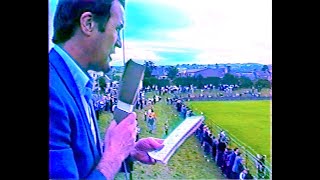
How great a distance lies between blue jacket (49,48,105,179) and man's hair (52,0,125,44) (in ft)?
0.70

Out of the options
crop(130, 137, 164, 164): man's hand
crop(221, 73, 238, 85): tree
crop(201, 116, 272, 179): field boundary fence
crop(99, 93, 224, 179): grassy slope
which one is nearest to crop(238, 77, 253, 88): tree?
crop(221, 73, 238, 85): tree

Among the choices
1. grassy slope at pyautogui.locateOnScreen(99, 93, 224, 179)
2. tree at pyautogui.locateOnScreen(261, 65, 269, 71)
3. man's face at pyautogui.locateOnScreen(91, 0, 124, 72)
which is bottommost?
grassy slope at pyautogui.locateOnScreen(99, 93, 224, 179)

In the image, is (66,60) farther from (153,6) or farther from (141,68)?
(153,6)

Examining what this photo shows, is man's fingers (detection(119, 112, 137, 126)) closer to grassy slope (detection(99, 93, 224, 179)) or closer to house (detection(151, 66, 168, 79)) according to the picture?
grassy slope (detection(99, 93, 224, 179))

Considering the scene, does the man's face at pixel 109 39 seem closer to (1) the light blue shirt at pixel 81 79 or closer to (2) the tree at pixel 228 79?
(1) the light blue shirt at pixel 81 79

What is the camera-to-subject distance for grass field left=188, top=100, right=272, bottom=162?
1887 millimetres

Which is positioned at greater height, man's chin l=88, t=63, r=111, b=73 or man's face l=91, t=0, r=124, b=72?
man's face l=91, t=0, r=124, b=72

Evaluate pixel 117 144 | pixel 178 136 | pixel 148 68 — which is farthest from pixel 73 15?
pixel 178 136

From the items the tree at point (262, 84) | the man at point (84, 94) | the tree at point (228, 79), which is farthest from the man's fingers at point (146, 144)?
the tree at point (262, 84)

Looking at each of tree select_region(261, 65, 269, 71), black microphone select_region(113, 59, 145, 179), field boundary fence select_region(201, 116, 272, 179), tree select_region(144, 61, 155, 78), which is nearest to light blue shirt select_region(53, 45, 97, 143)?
black microphone select_region(113, 59, 145, 179)
